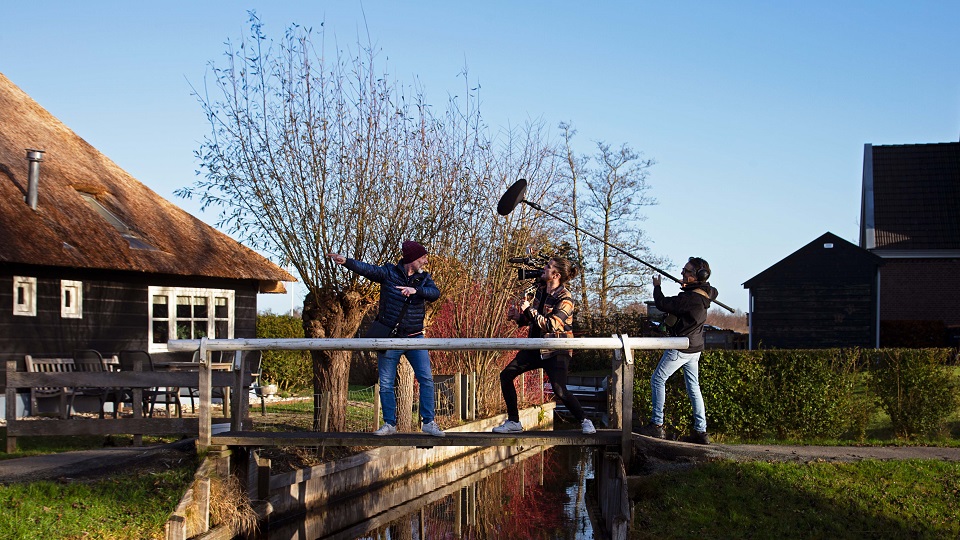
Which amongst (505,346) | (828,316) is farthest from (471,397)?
(828,316)

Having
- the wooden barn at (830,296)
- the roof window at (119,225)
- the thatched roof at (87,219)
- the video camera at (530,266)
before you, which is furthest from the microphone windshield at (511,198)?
the wooden barn at (830,296)

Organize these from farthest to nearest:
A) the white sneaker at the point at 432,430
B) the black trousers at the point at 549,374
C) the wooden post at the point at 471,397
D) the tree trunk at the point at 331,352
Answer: the wooden post at the point at 471,397 < the tree trunk at the point at 331,352 < the black trousers at the point at 549,374 < the white sneaker at the point at 432,430

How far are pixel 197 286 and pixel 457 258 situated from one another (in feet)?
20.4

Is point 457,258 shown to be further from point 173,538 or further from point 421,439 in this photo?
point 173,538

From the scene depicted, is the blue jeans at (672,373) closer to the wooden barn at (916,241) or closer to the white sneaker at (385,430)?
the white sneaker at (385,430)

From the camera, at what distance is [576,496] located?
44.0 ft

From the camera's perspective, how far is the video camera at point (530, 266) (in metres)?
9.73

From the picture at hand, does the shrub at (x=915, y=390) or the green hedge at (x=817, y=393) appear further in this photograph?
the shrub at (x=915, y=390)

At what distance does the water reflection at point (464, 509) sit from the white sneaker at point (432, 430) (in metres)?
2.25

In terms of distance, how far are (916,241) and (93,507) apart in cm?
2926

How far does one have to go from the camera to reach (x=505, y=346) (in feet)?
27.8

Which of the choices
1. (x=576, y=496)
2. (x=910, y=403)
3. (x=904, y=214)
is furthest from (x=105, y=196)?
(x=904, y=214)

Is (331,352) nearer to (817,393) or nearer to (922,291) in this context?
(817,393)

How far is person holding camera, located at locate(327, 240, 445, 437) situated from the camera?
9125 millimetres
